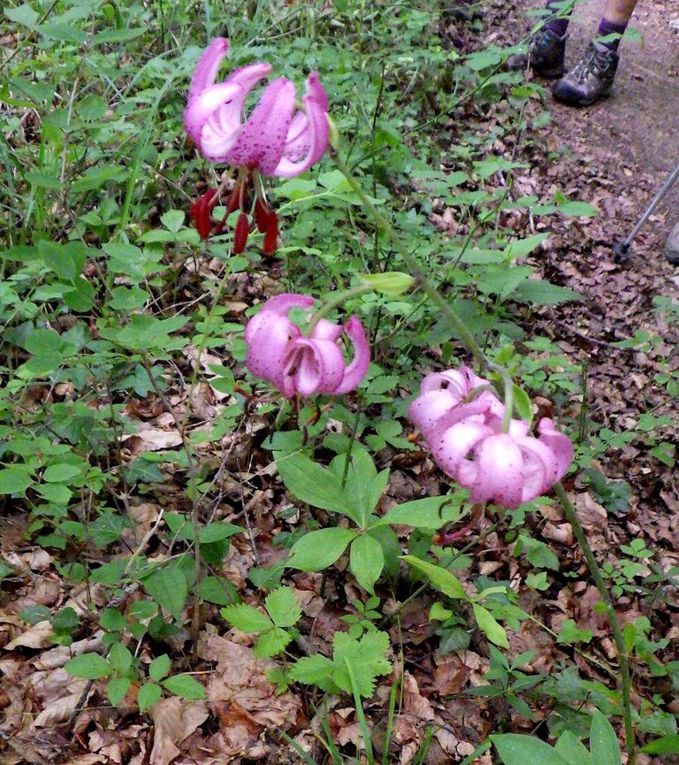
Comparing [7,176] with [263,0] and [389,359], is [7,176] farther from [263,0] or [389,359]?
[263,0]

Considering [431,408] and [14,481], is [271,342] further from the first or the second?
[14,481]

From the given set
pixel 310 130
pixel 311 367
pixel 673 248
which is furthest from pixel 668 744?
pixel 673 248

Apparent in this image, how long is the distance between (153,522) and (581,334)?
2.35 metres

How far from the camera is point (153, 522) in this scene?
1.98 metres

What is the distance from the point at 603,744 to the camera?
4.34 feet

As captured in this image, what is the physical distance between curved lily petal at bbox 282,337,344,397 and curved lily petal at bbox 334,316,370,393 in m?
0.04

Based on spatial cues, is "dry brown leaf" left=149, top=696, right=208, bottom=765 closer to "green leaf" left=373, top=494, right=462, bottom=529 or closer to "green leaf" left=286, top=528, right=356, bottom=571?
"green leaf" left=286, top=528, right=356, bottom=571

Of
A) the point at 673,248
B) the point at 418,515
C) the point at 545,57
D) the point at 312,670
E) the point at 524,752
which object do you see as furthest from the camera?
the point at 545,57

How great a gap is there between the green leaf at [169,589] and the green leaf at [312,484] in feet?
0.97

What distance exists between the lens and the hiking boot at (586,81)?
5.06m

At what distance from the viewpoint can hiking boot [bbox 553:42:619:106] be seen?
506cm

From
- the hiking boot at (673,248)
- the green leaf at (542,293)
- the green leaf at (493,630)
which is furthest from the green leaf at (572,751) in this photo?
the hiking boot at (673,248)

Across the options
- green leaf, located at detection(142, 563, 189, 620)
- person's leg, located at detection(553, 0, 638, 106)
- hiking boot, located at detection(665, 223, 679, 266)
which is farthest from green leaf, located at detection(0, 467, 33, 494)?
→ person's leg, located at detection(553, 0, 638, 106)

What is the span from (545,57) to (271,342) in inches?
190
